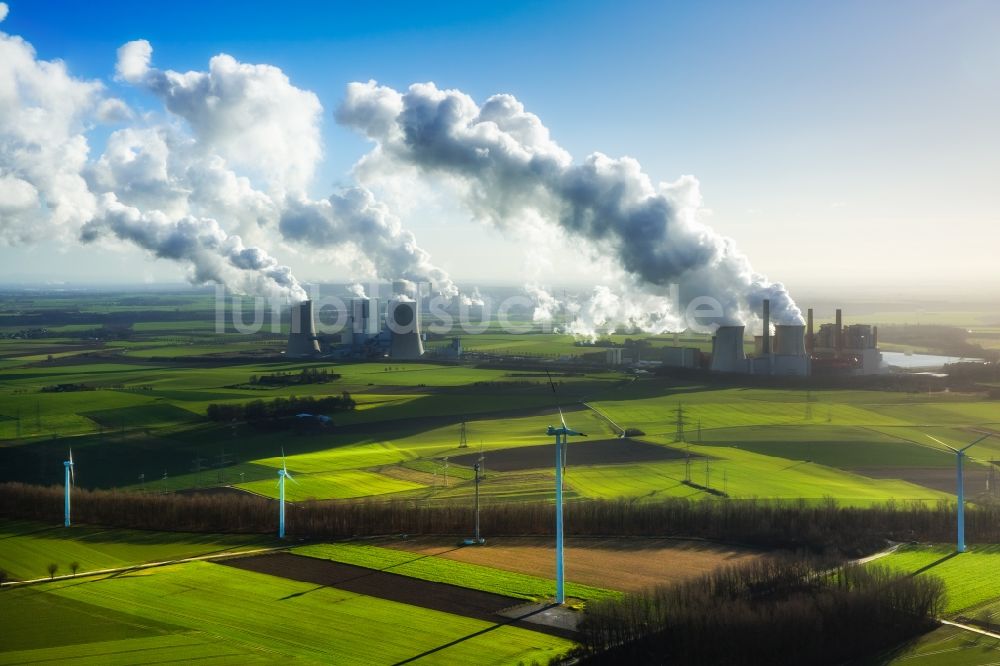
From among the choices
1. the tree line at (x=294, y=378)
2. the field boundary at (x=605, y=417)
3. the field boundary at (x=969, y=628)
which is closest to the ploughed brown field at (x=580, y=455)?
the field boundary at (x=605, y=417)

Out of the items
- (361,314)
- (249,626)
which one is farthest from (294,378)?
(249,626)

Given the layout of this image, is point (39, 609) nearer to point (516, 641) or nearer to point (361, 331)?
point (516, 641)

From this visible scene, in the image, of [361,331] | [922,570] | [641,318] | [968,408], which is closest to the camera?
[922,570]

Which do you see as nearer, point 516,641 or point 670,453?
point 516,641

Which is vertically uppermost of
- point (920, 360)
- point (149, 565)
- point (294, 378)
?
point (920, 360)

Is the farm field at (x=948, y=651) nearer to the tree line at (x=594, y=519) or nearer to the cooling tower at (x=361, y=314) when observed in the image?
the tree line at (x=594, y=519)

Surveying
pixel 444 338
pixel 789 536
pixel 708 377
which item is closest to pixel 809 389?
pixel 708 377

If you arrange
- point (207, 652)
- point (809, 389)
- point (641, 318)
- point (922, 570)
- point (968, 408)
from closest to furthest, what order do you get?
1. point (207, 652)
2. point (922, 570)
3. point (968, 408)
4. point (809, 389)
5. point (641, 318)

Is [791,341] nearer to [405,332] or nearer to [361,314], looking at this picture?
[405,332]
